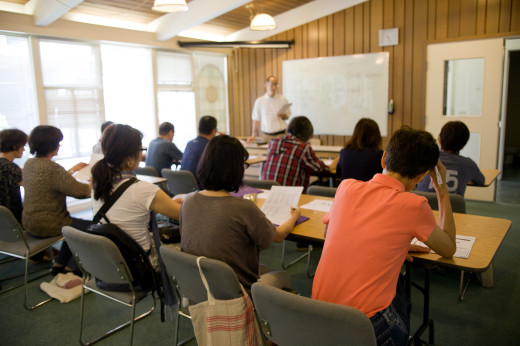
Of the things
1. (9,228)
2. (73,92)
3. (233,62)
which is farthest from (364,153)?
(233,62)

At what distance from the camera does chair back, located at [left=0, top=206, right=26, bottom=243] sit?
2.73 metres

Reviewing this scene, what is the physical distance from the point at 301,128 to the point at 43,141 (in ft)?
6.75

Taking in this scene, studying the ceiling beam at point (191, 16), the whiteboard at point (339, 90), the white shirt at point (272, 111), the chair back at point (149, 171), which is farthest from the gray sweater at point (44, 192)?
the whiteboard at point (339, 90)

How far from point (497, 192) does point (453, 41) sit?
229 centimetres

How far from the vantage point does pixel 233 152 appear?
6.28ft

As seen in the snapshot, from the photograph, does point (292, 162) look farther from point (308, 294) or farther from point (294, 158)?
point (308, 294)

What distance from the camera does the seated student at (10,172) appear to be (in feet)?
10.9

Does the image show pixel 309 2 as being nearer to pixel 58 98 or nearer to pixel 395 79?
pixel 395 79

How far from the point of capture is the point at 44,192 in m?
3.06

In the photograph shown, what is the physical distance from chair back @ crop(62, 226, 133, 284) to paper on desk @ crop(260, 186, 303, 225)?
0.84 m

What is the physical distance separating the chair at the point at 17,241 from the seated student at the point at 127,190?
2.79 feet

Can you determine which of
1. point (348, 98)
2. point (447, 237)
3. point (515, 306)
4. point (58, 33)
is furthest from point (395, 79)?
point (447, 237)

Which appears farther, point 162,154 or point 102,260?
point 162,154

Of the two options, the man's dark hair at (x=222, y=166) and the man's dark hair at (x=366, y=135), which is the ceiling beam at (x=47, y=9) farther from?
the man's dark hair at (x=222, y=166)
